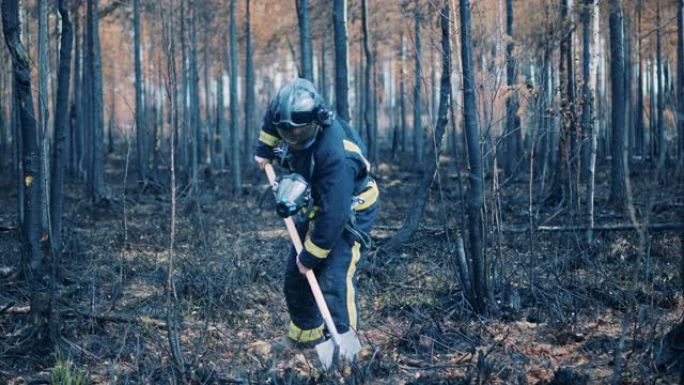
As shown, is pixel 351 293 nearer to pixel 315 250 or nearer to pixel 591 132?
pixel 315 250

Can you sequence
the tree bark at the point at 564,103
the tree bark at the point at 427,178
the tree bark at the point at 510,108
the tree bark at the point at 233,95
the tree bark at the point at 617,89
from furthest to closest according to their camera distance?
the tree bark at the point at 233,95 < the tree bark at the point at 617,89 < the tree bark at the point at 564,103 < the tree bark at the point at 427,178 < the tree bark at the point at 510,108

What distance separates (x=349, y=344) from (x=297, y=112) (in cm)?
155

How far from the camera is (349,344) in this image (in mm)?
4406

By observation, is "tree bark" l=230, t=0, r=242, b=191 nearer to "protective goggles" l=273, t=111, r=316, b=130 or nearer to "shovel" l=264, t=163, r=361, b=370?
"shovel" l=264, t=163, r=361, b=370

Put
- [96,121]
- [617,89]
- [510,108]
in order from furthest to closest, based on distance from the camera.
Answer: [96,121], [617,89], [510,108]

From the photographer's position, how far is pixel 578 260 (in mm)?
6863

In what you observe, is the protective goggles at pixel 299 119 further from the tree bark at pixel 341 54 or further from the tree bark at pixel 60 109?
the tree bark at pixel 341 54

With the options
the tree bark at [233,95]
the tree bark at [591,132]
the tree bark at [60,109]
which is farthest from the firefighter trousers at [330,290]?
the tree bark at [233,95]

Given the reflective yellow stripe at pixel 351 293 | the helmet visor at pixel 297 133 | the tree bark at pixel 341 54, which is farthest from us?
the tree bark at pixel 341 54

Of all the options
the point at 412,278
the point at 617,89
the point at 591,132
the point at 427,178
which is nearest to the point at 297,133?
the point at 412,278

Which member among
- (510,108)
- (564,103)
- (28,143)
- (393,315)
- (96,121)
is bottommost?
(393,315)

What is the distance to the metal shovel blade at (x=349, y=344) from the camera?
172 inches

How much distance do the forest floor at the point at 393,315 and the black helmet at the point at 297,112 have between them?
133 centimetres

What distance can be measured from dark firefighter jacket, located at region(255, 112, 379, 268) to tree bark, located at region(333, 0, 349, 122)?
18.3 feet
